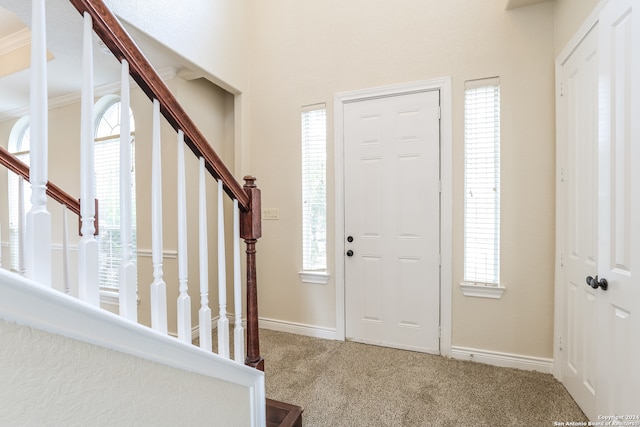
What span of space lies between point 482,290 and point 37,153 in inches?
103

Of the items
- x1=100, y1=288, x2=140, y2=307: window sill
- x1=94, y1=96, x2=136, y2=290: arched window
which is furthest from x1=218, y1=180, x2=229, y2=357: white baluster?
x1=94, y1=96, x2=136, y2=290: arched window

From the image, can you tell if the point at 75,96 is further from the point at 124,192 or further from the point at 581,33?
the point at 581,33

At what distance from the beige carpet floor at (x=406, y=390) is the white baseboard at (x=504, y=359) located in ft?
0.17

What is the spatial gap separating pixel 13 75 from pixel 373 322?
13.9ft

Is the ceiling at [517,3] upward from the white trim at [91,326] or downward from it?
upward

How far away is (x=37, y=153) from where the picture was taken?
63 centimetres

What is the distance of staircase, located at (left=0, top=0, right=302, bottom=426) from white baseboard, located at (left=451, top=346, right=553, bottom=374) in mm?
1560

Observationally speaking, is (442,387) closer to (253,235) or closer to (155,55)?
(253,235)

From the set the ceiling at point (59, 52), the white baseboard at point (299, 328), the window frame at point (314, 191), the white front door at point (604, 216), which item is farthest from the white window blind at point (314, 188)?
the white front door at point (604, 216)

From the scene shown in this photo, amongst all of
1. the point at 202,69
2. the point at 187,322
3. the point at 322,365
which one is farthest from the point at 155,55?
the point at 322,365

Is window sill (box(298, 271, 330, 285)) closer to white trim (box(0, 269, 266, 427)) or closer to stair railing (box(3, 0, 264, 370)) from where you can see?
stair railing (box(3, 0, 264, 370))

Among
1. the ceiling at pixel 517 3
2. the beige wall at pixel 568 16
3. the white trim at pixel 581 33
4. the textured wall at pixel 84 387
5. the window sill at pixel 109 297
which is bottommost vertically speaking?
the window sill at pixel 109 297

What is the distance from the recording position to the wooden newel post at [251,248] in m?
1.39

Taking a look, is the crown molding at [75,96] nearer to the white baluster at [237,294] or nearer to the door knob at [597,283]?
the white baluster at [237,294]
